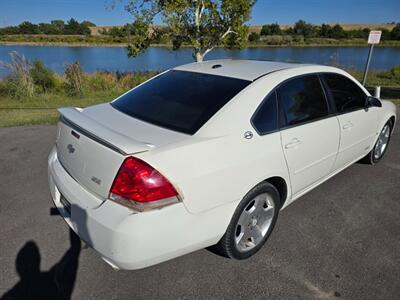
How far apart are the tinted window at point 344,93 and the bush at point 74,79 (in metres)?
9.54

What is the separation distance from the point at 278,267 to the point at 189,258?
76cm

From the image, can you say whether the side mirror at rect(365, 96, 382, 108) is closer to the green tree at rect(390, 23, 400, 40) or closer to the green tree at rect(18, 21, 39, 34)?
the green tree at rect(390, 23, 400, 40)

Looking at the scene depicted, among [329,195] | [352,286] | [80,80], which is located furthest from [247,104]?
[80,80]

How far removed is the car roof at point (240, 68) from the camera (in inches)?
102

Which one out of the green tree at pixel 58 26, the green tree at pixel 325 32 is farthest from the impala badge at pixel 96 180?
the green tree at pixel 58 26

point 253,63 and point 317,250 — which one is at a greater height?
point 253,63

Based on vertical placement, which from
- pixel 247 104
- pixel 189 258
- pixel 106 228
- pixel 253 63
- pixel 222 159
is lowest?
pixel 189 258

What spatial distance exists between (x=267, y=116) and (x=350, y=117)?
1.46 m

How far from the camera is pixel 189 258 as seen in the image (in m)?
2.44

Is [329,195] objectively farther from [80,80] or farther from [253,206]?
[80,80]

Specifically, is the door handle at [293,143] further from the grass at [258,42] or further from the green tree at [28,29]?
the green tree at [28,29]

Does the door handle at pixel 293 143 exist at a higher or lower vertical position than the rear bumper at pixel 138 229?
higher

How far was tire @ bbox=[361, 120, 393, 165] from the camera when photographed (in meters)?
4.22

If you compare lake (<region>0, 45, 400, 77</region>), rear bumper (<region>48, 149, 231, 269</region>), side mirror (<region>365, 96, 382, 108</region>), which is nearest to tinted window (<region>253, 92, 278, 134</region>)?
rear bumper (<region>48, 149, 231, 269</region>)
